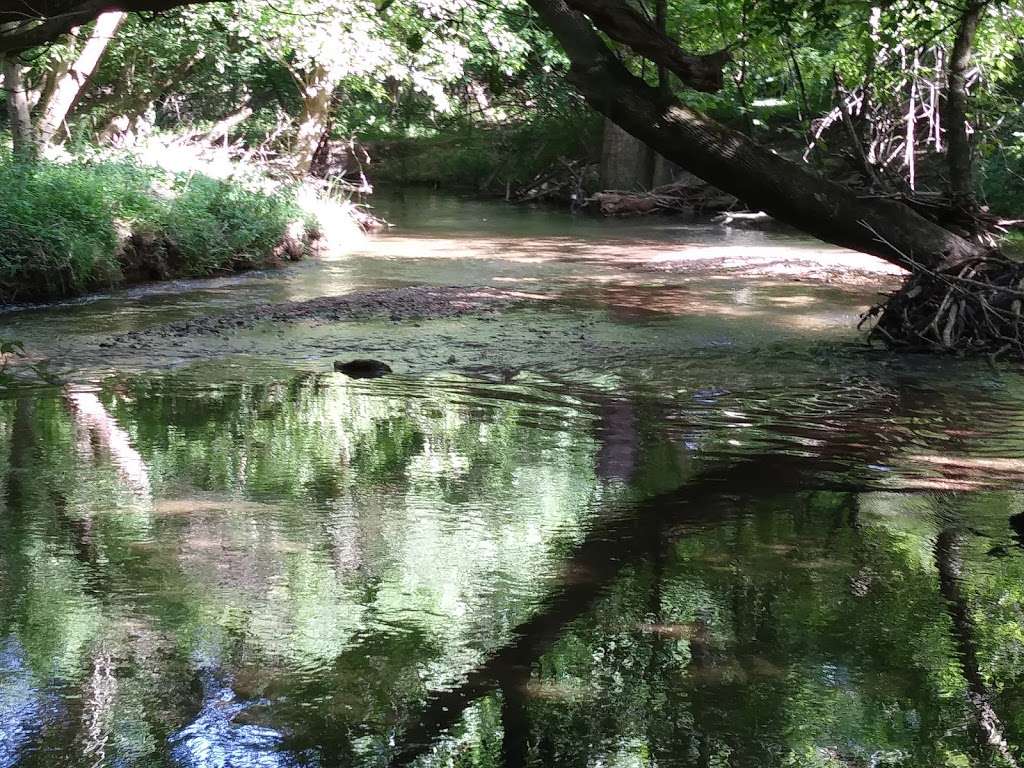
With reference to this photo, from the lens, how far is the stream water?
3.41m

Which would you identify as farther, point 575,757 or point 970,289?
point 970,289

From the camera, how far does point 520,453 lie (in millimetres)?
6500

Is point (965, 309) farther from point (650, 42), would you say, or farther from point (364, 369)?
point (364, 369)

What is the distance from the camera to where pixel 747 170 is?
9062 mm

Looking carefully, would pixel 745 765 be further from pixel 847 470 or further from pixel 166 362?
pixel 166 362

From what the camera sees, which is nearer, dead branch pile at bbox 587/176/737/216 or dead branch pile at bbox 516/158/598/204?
dead branch pile at bbox 587/176/737/216

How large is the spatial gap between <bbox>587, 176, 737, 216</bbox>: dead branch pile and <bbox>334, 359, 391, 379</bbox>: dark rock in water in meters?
18.1

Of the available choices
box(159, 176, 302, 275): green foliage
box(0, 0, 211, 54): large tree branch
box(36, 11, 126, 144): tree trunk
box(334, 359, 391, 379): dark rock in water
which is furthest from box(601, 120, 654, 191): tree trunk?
box(0, 0, 211, 54): large tree branch

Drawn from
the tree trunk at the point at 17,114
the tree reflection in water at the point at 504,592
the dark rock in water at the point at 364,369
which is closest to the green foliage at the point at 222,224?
the tree trunk at the point at 17,114

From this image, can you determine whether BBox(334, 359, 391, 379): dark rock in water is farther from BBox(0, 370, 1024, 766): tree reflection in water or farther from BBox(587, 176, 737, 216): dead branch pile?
BBox(587, 176, 737, 216): dead branch pile

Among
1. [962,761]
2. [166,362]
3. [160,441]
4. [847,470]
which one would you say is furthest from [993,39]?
[962,761]

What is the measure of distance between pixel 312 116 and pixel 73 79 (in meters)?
5.13

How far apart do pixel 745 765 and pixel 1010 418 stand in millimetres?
4893

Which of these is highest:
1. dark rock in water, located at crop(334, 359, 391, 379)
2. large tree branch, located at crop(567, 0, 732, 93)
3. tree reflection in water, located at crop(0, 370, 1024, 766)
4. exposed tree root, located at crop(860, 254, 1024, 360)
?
large tree branch, located at crop(567, 0, 732, 93)
